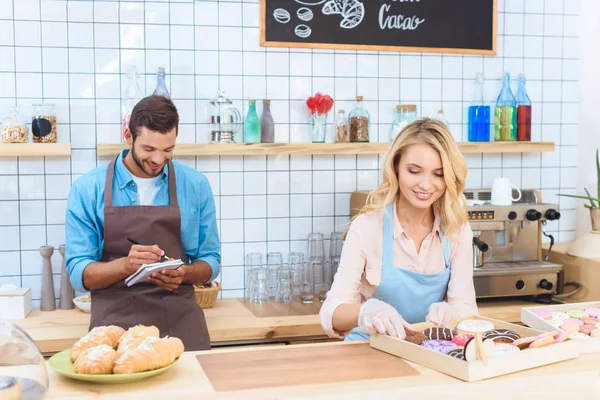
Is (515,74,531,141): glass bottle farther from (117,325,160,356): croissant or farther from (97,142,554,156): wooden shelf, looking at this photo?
(117,325,160,356): croissant

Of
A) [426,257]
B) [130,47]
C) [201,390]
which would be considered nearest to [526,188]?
[426,257]

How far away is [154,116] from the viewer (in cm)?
282

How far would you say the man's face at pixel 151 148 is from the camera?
2.83m

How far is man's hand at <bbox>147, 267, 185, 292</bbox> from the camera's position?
2854mm

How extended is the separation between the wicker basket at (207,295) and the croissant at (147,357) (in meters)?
1.71

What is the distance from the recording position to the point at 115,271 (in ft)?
9.32

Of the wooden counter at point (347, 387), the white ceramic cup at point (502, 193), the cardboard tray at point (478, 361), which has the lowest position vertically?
the wooden counter at point (347, 387)

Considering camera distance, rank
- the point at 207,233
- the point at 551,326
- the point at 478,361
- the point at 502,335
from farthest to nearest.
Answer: the point at 207,233 → the point at 551,326 → the point at 502,335 → the point at 478,361

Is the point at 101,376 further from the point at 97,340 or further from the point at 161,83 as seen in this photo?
the point at 161,83

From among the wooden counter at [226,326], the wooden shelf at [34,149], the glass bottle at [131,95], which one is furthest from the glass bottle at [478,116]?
the wooden shelf at [34,149]

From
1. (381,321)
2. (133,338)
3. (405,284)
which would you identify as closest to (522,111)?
(405,284)

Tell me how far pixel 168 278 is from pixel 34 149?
1.02 metres

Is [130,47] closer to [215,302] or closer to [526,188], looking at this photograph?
[215,302]

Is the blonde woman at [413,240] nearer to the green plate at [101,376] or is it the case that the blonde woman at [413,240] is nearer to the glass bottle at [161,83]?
the green plate at [101,376]
